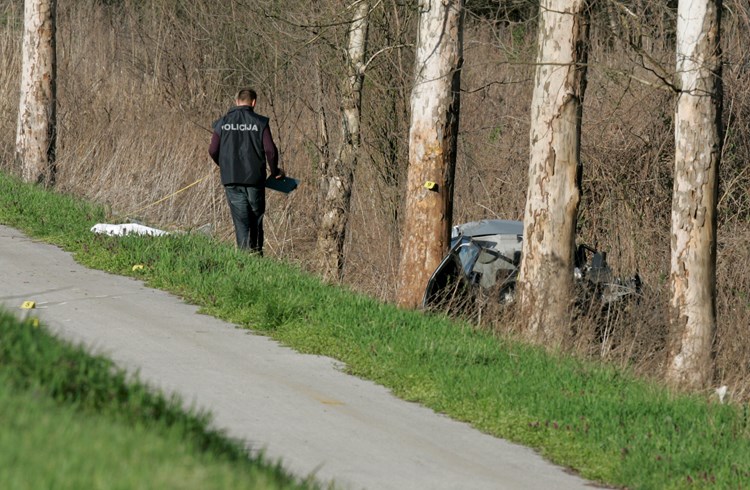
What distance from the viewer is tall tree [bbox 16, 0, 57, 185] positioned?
1655cm

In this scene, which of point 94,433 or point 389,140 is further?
point 389,140

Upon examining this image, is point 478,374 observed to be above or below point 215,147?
below

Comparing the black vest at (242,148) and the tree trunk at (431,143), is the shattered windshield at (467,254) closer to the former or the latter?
the tree trunk at (431,143)

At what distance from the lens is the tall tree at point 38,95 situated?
1655cm

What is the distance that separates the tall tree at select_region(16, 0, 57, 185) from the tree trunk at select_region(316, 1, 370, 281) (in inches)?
156

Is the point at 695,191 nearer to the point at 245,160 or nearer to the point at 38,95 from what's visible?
the point at 245,160

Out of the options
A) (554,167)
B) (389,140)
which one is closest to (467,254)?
(554,167)

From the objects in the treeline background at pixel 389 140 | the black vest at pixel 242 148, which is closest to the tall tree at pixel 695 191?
the treeline background at pixel 389 140

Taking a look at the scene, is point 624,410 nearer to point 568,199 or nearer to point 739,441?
point 739,441

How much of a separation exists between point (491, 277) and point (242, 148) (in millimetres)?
2960

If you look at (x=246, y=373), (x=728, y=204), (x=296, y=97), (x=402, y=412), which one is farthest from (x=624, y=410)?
(x=296, y=97)

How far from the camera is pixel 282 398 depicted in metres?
7.25

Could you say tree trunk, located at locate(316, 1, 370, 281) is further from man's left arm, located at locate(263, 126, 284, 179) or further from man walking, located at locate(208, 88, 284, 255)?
man's left arm, located at locate(263, 126, 284, 179)

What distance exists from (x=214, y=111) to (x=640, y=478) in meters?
16.9
